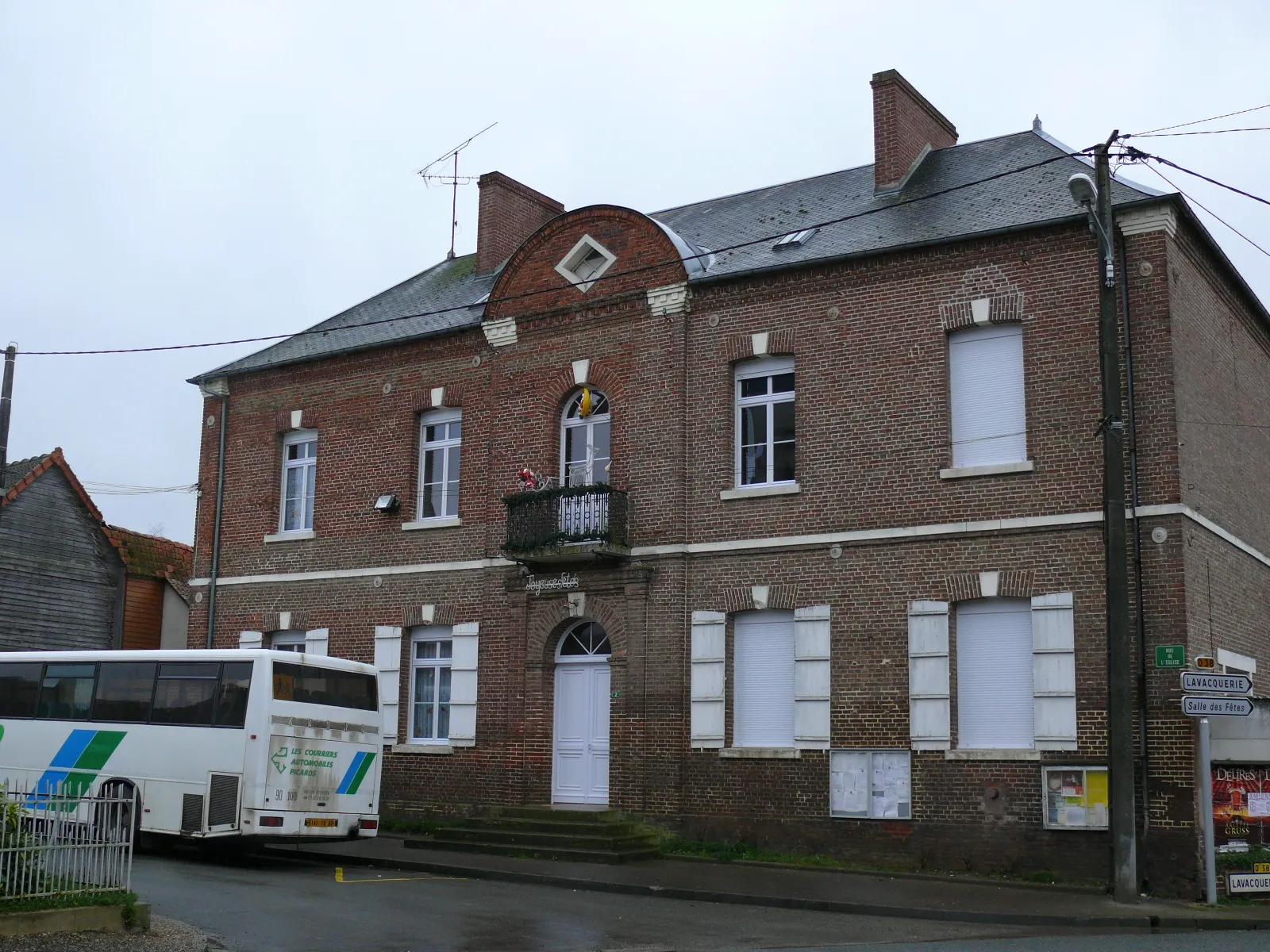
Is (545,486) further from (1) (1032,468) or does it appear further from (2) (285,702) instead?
(1) (1032,468)

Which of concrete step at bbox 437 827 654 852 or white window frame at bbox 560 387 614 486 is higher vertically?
white window frame at bbox 560 387 614 486

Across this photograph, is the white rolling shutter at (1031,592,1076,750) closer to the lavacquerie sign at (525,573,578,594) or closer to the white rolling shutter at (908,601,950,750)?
the white rolling shutter at (908,601,950,750)

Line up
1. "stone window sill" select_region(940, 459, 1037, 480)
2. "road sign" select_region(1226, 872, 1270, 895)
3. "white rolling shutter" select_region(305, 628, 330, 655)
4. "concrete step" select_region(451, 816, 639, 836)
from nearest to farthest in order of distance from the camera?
"road sign" select_region(1226, 872, 1270, 895), "stone window sill" select_region(940, 459, 1037, 480), "concrete step" select_region(451, 816, 639, 836), "white rolling shutter" select_region(305, 628, 330, 655)

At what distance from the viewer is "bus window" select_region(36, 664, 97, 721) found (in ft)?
62.6

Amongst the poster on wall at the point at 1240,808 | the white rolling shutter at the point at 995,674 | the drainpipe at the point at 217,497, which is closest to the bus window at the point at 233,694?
the drainpipe at the point at 217,497

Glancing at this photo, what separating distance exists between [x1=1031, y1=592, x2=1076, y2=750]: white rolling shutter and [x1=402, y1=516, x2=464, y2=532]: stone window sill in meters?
9.70

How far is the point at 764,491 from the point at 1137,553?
5.24 metres

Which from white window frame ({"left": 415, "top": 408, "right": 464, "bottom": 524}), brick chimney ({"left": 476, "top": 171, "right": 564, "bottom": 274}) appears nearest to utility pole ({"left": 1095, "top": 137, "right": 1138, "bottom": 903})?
white window frame ({"left": 415, "top": 408, "right": 464, "bottom": 524})

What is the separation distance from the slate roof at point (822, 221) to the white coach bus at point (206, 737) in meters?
7.65

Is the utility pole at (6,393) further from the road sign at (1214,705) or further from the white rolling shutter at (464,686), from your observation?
the road sign at (1214,705)

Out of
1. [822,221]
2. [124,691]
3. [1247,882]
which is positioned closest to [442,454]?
[124,691]

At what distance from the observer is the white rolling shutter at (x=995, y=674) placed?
17.8 meters

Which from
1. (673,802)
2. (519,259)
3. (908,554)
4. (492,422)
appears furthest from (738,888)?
(519,259)

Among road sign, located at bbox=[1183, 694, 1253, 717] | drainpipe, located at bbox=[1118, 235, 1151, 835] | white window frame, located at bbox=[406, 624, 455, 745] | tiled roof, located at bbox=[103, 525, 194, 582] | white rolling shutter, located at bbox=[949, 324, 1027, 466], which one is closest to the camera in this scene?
road sign, located at bbox=[1183, 694, 1253, 717]
